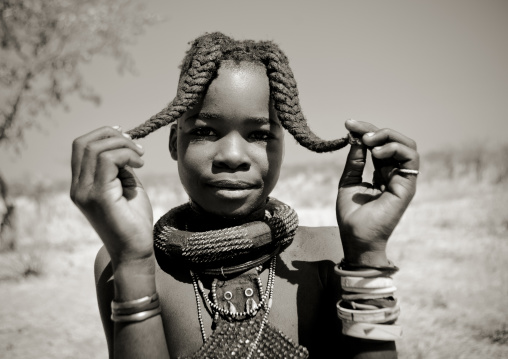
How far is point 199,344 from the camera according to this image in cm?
180

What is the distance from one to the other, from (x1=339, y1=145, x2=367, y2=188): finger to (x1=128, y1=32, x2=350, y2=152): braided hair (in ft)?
0.18

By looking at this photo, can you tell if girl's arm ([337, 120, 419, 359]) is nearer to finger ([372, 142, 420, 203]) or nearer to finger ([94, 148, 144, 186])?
finger ([372, 142, 420, 203])

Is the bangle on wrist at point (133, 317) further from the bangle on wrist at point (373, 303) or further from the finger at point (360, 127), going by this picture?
the finger at point (360, 127)

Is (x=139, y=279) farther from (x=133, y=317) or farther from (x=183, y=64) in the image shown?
(x=183, y=64)

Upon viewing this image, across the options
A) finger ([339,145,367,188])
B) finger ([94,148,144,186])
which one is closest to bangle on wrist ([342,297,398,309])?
finger ([339,145,367,188])

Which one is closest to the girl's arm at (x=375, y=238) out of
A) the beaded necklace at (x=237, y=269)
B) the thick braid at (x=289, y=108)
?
the thick braid at (x=289, y=108)

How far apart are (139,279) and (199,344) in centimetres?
42

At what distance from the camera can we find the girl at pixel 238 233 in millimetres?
1580

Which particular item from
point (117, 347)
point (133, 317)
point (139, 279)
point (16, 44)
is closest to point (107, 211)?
point (139, 279)

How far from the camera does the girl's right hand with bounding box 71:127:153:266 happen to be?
60.6 inches

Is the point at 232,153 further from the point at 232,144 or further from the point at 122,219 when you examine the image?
the point at 122,219

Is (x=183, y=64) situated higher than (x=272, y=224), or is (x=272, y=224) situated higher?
(x=183, y=64)

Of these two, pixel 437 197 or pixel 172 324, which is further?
pixel 437 197

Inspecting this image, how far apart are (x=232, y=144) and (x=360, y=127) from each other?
507 millimetres
